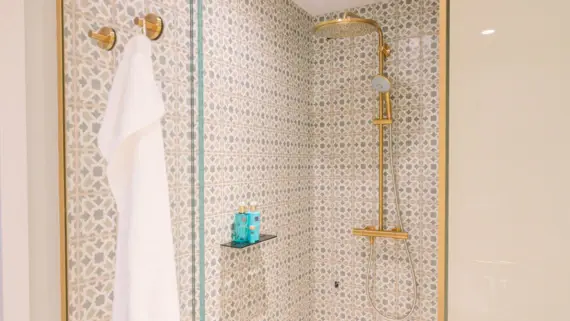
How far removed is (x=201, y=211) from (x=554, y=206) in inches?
25.1

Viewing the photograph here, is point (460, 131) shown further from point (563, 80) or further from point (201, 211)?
point (201, 211)

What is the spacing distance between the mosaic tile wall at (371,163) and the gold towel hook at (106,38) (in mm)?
1455

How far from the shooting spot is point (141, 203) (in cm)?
75

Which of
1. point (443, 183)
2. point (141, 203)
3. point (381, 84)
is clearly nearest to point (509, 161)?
point (443, 183)

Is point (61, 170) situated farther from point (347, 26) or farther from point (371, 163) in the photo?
point (371, 163)

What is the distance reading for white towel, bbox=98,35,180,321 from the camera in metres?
0.75

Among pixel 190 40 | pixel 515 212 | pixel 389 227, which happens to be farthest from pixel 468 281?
pixel 389 227

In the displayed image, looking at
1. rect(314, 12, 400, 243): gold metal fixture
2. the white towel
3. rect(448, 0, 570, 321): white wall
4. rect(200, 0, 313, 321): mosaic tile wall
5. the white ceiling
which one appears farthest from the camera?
the white ceiling

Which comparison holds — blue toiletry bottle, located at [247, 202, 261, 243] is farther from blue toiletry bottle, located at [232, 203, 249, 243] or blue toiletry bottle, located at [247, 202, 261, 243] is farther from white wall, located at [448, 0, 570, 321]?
white wall, located at [448, 0, 570, 321]

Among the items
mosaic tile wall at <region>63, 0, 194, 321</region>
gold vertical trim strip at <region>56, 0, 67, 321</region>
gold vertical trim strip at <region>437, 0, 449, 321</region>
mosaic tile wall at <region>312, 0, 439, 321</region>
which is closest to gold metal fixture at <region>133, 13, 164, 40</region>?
mosaic tile wall at <region>63, 0, 194, 321</region>

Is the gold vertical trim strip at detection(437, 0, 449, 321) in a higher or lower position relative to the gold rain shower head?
lower

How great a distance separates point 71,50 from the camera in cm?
87

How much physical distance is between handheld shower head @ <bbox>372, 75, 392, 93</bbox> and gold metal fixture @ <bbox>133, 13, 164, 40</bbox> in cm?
129

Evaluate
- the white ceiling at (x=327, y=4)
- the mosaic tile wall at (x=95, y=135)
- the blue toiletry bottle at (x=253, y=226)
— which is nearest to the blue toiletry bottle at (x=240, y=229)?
the blue toiletry bottle at (x=253, y=226)
